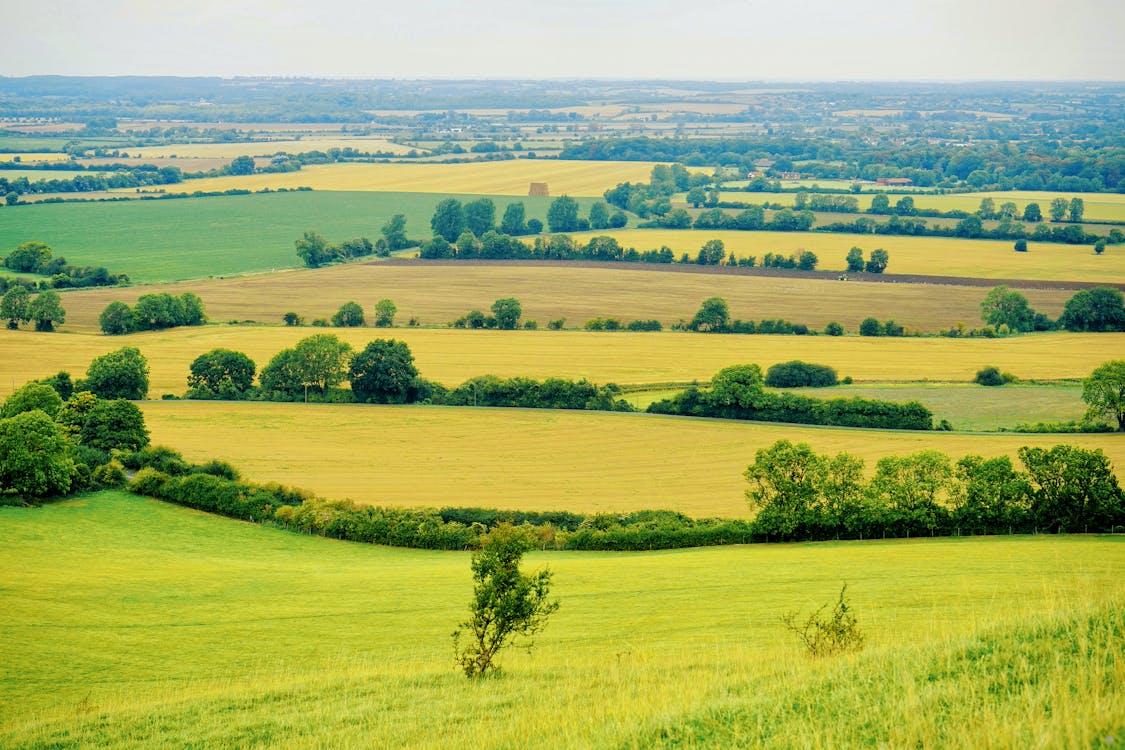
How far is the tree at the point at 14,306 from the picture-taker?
79.4 metres

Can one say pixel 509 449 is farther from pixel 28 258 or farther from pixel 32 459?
pixel 28 258

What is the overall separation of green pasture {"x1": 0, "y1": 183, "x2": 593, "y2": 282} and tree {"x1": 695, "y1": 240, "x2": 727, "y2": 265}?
3377 centimetres

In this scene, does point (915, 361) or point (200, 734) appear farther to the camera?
point (915, 361)

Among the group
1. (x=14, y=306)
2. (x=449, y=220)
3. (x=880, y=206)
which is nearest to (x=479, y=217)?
(x=449, y=220)

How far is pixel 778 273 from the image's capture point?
101 meters

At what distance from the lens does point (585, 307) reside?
3465 inches

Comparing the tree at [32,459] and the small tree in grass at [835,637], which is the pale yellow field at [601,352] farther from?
the small tree in grass at [835,637]

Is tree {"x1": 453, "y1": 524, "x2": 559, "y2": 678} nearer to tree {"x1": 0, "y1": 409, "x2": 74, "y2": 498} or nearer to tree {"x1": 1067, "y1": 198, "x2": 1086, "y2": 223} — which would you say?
tree {"x1": 0, "y1": 409, "x2": 74, "y2": 498}

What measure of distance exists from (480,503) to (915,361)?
36.4 m

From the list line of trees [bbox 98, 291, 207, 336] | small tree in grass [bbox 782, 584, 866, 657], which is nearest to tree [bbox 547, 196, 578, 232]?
line of trees [bbox 98, 291, 207, 336]

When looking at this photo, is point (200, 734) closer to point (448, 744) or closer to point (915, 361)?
point (448, 744)

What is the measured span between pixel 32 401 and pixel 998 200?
12873cm

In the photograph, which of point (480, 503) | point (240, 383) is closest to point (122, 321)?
point (240, 383)

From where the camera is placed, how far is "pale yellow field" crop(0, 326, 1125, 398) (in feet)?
216
